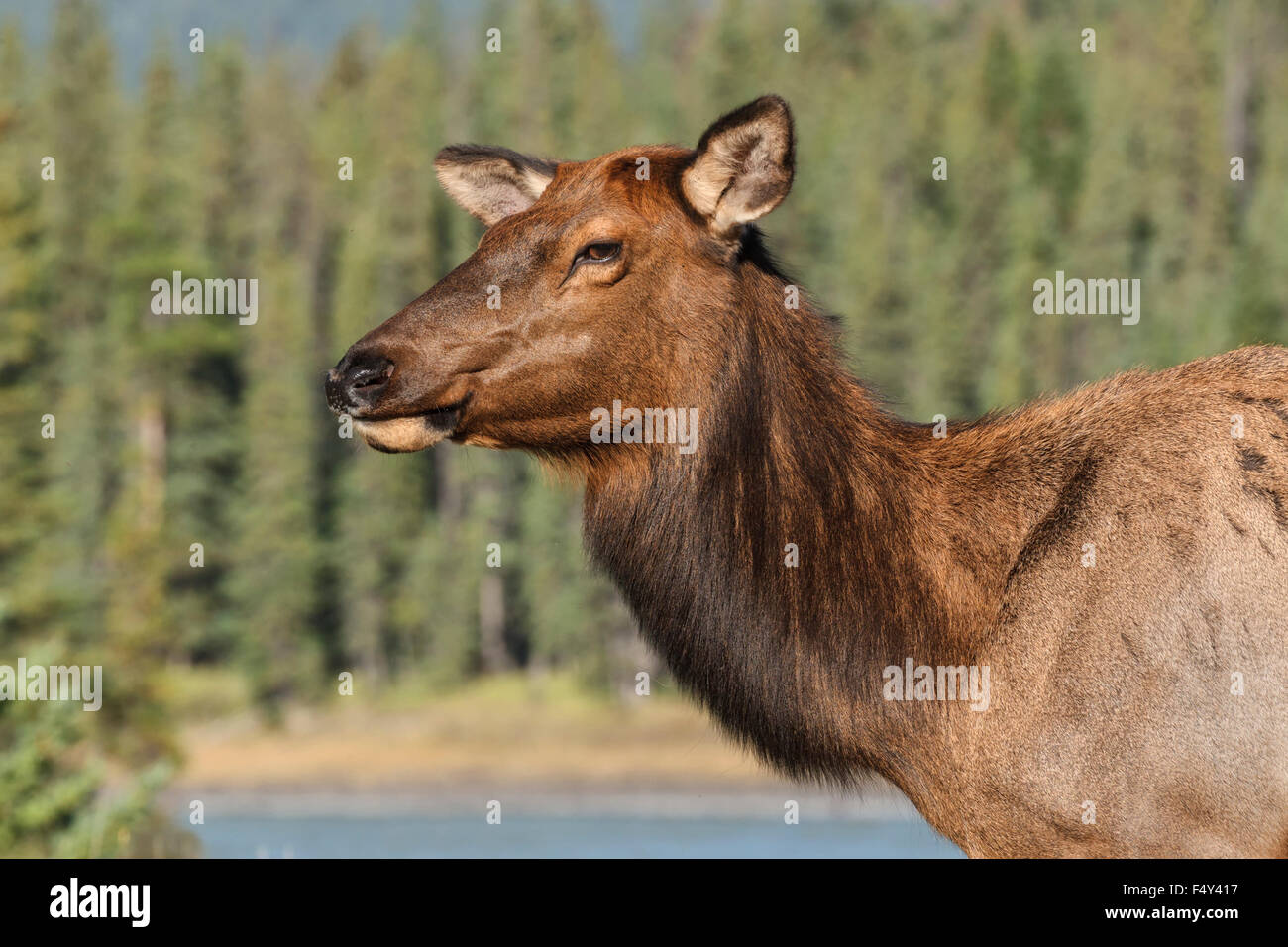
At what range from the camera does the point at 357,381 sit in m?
6.87

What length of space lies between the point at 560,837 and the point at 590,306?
40.9 metres

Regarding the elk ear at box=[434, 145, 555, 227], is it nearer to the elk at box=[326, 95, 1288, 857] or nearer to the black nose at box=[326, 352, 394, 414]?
the elk at box=[326, 95, 1288, 857]

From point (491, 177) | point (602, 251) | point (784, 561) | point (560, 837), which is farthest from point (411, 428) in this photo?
point (560, 837)

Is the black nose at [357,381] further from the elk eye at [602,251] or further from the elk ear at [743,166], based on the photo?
the elk ear at [743,166]

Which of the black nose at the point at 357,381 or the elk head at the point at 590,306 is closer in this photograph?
the black nose at the point at 357,381

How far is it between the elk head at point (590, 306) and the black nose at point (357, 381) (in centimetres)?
12

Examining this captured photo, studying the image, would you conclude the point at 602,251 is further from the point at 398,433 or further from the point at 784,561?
the point at 784,561

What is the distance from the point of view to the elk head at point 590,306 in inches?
279

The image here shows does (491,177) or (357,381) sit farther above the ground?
(491,177)

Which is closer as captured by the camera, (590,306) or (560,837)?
(590,306)

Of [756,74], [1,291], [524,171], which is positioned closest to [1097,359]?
[756,74]

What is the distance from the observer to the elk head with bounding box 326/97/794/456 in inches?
279

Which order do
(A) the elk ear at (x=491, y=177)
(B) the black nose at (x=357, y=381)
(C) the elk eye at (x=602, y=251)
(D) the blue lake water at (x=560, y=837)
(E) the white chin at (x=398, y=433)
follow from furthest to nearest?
1. (D) the blue lake water at (x=560, y=837)
2. (A) the elk ear at (x=491, y=177)
3. (C) the elk eye at (x=602, y=251)
4. (E) the white chin at (x=398, y=433)
5. (B) the black nose at (x=357, y=381)

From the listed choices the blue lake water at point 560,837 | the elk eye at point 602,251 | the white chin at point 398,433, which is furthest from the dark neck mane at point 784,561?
the blue lake water at point 560,837
